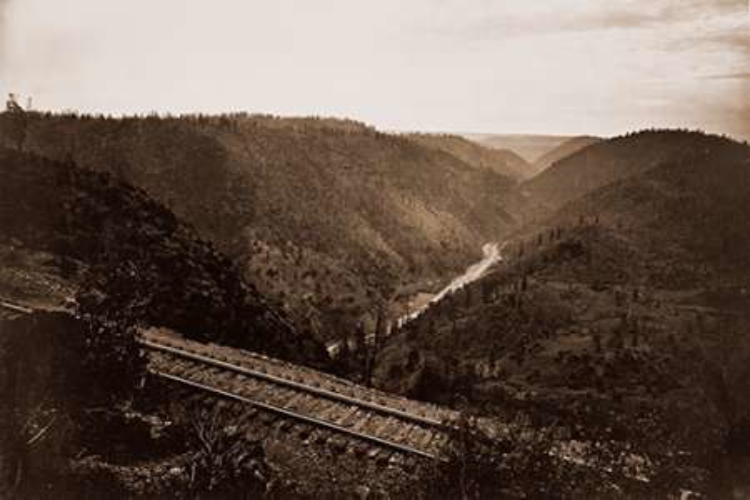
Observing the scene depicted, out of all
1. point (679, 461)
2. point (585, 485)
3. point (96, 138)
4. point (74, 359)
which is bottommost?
point (679, 461)

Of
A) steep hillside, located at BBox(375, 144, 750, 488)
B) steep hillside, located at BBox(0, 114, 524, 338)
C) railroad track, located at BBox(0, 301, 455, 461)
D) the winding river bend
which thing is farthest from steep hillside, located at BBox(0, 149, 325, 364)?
the winding river bend

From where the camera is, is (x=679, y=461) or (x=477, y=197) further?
(x=477, y=197)

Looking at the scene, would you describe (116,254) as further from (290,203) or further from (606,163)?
(606,163)

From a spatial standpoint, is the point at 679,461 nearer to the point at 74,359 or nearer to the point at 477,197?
the point at 74,359

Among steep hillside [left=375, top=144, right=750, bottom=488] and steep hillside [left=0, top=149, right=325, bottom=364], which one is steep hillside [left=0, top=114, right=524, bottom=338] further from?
steep hillside [left=0, top=149, right=325, bottom=364]

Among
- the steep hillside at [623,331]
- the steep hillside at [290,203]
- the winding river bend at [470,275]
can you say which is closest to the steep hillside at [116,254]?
the steep hillside at [623,331]

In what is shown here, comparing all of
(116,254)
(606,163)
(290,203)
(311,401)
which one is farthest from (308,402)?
(606,163)

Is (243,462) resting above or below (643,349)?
above

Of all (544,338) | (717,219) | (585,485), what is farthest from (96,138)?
(585,485)
